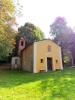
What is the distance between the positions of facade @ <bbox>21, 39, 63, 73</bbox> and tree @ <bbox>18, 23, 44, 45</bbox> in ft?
45.3

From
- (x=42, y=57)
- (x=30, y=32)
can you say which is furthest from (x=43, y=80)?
(x=30, y=32)

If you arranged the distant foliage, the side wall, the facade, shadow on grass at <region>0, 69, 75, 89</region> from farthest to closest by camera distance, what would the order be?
the distant foliage, the side wall, the facade, shadow on grass at <region>0, 69, 75, 89</region>

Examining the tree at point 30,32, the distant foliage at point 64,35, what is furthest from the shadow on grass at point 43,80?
the tree at point 30,32

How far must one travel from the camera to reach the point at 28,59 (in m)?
36.5

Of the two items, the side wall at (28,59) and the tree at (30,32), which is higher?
the tree at (30,32)

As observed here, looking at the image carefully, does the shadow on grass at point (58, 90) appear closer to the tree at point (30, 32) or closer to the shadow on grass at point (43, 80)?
the shadow on grass at point (43, 80)

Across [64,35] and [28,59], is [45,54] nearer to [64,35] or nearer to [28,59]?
[28,59]

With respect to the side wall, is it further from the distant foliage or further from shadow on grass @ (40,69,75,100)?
shadow on grass @ (40,69,75,100)

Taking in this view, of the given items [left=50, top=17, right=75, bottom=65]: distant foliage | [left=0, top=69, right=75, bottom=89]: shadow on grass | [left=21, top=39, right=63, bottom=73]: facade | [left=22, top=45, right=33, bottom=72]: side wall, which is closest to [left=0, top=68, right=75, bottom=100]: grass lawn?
[left=0, top=69, right=75, bottom=89]: shadow on grass

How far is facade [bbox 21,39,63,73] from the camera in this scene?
34331 mm

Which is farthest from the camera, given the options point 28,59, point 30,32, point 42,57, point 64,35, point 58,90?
point 30,32

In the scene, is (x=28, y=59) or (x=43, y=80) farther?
(x=28, y=59)

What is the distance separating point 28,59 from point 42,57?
256 cm

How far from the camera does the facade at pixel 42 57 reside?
3433 cm
